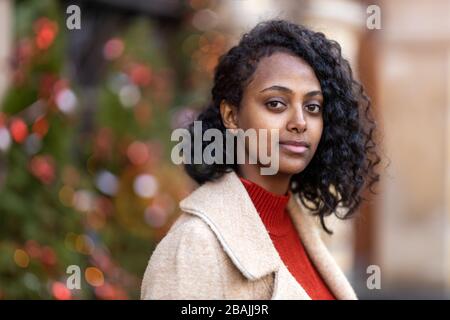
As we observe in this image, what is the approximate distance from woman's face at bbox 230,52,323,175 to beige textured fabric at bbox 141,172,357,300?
0.51 feet

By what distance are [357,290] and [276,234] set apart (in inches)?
249

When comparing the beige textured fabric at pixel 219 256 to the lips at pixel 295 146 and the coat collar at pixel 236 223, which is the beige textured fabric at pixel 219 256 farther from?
the lips at pixel 295 146

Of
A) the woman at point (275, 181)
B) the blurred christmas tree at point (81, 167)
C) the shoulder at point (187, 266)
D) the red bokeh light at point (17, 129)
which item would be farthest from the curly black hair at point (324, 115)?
the red bokeh light at point (17, 129)

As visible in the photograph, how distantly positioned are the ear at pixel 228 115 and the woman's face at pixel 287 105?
0.05 m

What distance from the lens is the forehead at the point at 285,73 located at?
2.15m

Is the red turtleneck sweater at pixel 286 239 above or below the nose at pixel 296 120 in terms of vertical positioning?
below

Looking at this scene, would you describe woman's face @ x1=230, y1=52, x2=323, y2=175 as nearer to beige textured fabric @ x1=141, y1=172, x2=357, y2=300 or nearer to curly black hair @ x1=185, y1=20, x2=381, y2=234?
curly black hair @ x1=185, y1=20, x2=381, y2=234

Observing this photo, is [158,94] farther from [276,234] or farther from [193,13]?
[276,234]

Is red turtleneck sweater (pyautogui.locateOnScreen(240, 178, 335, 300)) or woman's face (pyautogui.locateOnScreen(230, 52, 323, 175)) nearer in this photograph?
woman's face (pyautogui.locateOnScreen(230, 52, 323, 175))

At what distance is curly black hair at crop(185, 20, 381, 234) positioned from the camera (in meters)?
2.23

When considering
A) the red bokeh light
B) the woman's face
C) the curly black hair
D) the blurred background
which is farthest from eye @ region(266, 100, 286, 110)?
the red bokeh light
